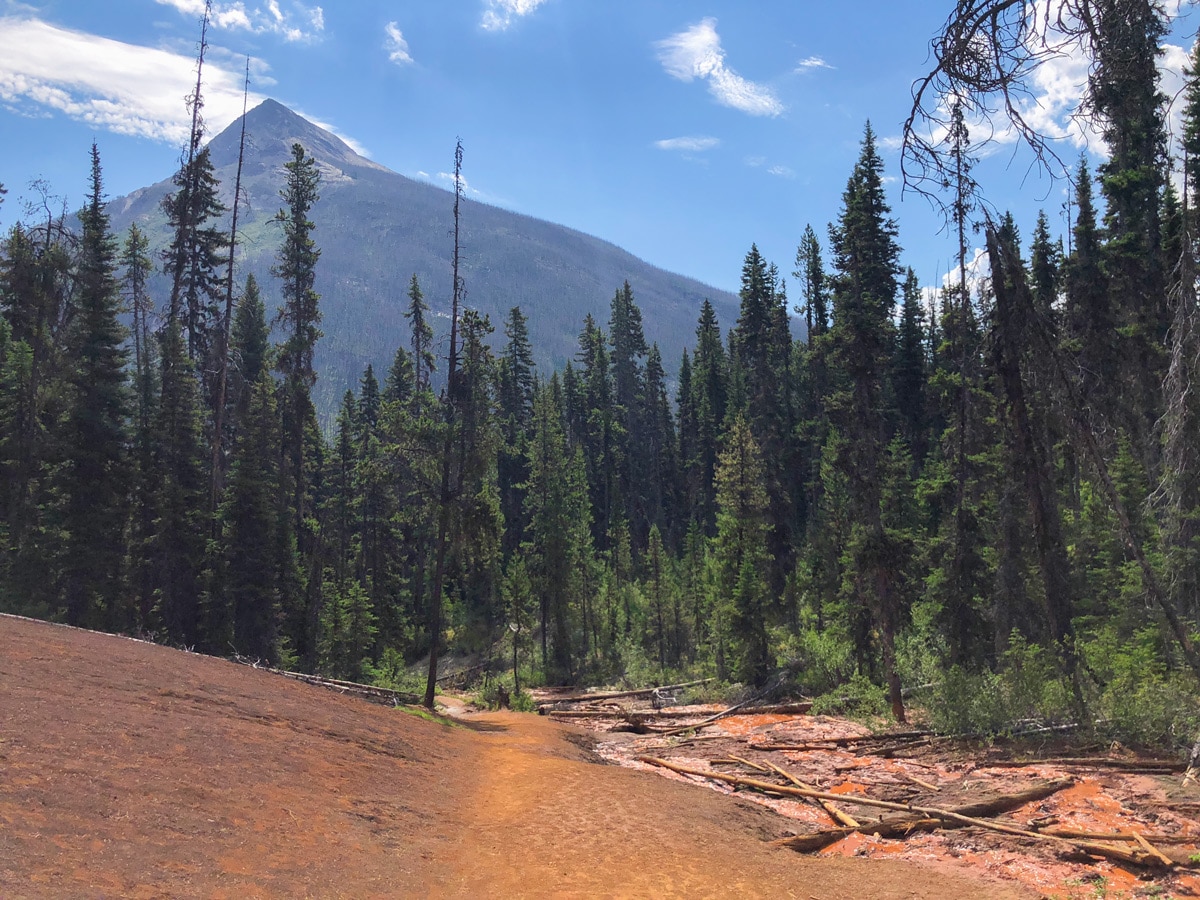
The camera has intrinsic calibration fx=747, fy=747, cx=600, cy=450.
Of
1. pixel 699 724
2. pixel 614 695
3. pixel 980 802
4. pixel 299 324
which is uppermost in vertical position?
pixel 299 324

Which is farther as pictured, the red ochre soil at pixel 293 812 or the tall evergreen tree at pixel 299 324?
the tall evergreen tree at pixel 299 324

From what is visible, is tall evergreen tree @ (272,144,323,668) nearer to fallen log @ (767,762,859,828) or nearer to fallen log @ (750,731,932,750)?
fallen log @ (750,731,932,750)

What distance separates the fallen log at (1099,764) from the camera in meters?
12.3

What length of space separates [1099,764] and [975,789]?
219 centimetres

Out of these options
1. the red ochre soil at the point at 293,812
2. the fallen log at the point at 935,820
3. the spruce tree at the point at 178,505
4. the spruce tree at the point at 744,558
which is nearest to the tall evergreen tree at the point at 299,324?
the spruce tree at the point at 178,505

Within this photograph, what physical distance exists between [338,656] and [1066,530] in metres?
32.9

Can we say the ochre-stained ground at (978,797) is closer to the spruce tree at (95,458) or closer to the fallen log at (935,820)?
the fallen log at (935,820)

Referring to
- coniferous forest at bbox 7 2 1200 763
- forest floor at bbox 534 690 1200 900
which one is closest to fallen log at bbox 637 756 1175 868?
forest floor at bbox 534 690 1200 900

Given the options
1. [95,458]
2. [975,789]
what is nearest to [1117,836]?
[975,789]

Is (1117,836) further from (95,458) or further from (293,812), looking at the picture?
(95,458)

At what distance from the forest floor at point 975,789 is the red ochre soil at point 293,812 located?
0.79 meters

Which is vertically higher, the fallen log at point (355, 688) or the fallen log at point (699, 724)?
the fallen log at point (355, 688)

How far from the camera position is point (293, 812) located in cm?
898

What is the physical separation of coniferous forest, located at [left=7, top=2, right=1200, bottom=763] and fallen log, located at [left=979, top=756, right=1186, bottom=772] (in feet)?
4.30
